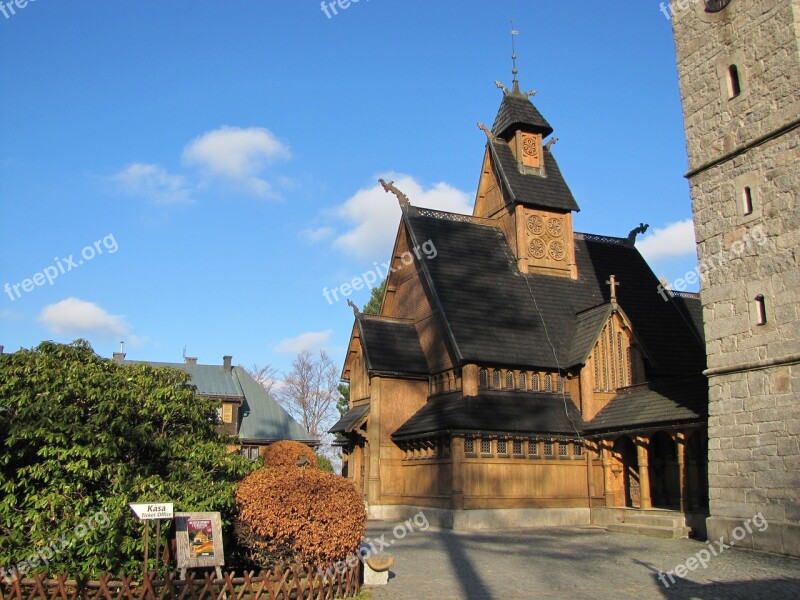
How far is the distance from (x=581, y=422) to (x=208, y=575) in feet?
55.0

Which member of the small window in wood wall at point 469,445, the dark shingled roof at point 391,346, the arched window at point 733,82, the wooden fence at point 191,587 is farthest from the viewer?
the dark shingled roof at point 391,346

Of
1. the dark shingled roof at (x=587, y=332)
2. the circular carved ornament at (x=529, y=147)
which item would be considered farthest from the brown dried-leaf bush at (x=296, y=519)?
the circular carved ornament at (x=529, y=147)

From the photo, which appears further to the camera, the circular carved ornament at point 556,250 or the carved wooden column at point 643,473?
the circular carved ornament at point 556,250

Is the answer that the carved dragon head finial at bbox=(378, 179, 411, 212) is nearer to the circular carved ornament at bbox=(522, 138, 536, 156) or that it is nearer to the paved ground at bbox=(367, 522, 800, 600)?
the circular carved ornament at bbox=(522, 138, 536, 156)

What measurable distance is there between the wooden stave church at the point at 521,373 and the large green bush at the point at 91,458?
37.1 ft

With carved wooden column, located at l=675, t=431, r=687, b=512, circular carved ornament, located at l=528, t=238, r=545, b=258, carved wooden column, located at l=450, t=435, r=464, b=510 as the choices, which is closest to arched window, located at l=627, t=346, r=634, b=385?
carved wooden column, located at l=675, t=431, r=687, b=512

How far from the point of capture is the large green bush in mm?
11102

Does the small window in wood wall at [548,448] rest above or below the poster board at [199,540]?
above

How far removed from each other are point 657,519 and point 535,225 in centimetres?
1395

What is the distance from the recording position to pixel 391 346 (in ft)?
90.9

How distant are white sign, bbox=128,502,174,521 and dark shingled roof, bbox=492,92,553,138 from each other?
2477 cm

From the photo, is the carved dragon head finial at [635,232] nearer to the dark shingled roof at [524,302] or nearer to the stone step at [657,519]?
the dark shingled roof at [524,302]

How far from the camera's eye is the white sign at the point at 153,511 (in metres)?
10.7

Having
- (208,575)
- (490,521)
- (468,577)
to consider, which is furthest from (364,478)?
(208,575)
